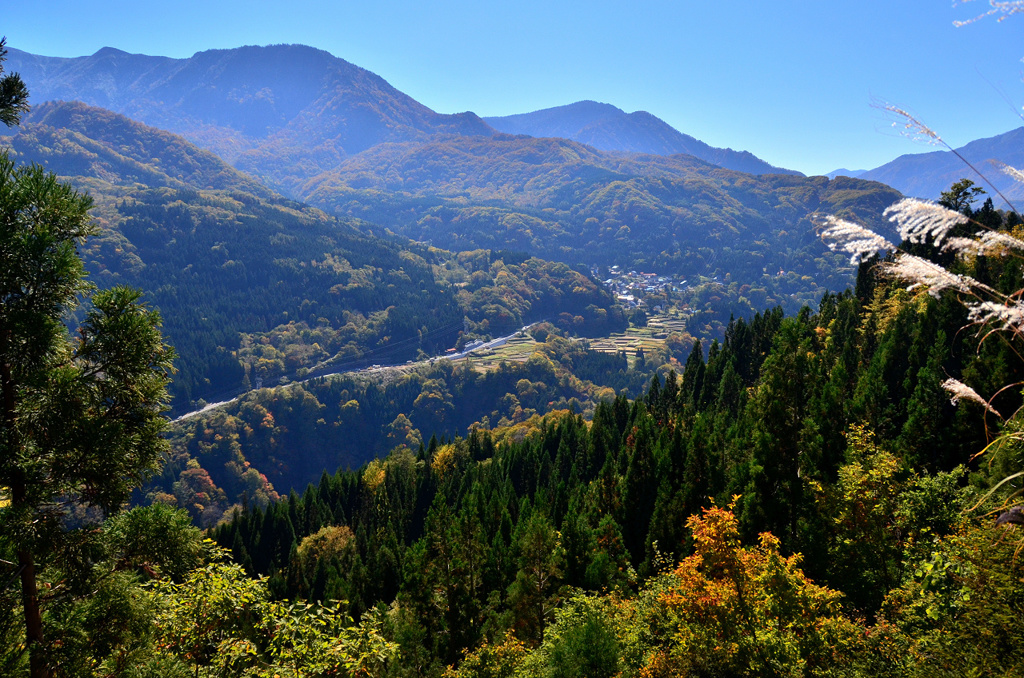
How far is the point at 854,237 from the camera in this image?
5898 mm

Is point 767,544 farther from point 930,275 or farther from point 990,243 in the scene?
point 930,275

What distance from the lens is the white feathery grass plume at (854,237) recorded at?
5305 mm

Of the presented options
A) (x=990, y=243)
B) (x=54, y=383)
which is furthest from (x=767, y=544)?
(x=54, y=383)

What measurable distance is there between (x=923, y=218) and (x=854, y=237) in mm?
618

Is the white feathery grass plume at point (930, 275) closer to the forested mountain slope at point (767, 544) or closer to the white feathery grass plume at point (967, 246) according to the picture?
the white feathery grass plume at point (967, 246)

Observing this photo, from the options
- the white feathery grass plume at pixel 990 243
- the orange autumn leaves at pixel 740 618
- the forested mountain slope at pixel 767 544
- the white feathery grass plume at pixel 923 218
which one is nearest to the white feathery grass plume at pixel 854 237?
the white feathery grass plume at pixel 923 218

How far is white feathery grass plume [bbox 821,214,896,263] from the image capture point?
5.30 metres

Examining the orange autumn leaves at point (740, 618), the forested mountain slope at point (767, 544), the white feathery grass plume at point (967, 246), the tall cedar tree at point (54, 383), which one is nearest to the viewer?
the white feathery grass plume at point (967, 246)

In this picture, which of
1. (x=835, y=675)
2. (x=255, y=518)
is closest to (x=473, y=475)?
(x=255, y=518)

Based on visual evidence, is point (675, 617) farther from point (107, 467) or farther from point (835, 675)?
point (107, 467)

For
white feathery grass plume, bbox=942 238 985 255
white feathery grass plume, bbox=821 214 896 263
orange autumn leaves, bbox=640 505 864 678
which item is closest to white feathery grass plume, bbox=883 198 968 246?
white feathery grass plume, bbox=942 238 985 255

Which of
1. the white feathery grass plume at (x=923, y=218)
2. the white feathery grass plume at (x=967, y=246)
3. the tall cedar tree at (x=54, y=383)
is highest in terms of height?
the white feathery grass plume at (x=923, y=218)

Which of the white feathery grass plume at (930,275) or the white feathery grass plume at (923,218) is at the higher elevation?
the white feathery grass plume at (923,218)

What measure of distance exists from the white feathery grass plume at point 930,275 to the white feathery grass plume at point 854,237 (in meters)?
0.28
